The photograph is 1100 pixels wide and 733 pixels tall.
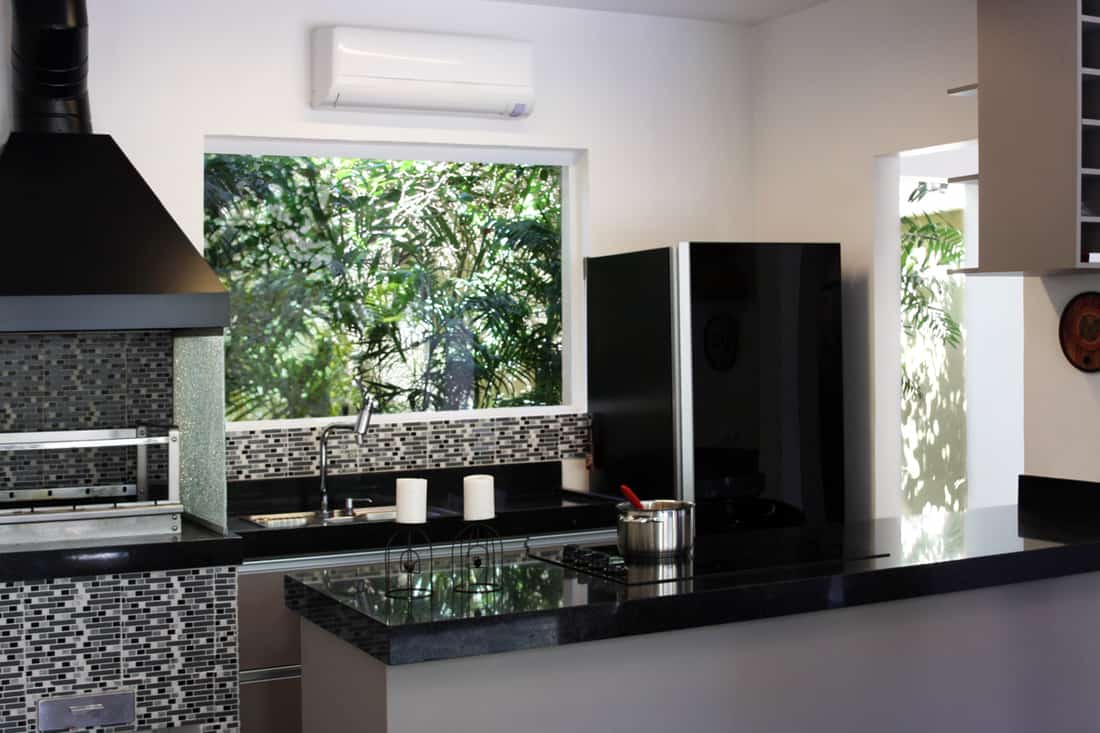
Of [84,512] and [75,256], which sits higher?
[75,256]

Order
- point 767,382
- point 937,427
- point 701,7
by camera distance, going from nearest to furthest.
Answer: point 767,382, point 701,7, point 937,427

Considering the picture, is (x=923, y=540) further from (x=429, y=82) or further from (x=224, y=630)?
(x=429, y=82)

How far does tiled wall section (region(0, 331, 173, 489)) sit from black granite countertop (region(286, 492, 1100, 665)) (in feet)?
5.33

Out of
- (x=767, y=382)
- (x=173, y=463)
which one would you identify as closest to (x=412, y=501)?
(x=173, y=463)

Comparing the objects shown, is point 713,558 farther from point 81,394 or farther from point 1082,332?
point 81,394

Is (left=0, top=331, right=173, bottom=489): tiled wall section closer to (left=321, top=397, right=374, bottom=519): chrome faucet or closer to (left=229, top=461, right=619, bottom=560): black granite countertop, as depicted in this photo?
(left=229, top=461, right=619, bottom=560): black granite countertop

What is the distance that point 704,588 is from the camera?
9.19 feet

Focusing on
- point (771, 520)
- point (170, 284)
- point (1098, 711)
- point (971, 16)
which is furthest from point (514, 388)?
point (1098, 711)

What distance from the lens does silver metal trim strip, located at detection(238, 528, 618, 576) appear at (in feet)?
13.8

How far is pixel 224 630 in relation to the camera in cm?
372

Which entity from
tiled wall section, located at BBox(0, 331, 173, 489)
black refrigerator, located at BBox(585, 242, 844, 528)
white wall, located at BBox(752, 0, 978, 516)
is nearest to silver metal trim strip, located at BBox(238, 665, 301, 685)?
tiled wall section, located at BBox(0, 331, 173, 489)

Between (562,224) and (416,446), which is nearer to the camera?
(416,446)

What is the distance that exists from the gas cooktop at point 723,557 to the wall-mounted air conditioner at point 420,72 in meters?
2.19

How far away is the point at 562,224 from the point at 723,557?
2.60 meters
